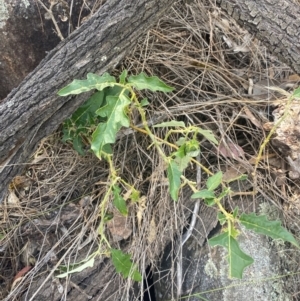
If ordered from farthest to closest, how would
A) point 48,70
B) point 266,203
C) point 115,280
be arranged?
point 266,203 < point 115,280 < point 48,70

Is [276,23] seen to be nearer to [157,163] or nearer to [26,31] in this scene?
[157,163]

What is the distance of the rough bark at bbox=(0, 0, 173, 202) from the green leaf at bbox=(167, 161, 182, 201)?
1.19ft

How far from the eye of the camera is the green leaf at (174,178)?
4.29ft

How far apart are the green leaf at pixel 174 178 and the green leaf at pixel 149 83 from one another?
20 centimetres

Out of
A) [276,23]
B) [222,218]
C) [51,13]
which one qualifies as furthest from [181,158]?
[51,13]

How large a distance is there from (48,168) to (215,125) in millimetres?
618

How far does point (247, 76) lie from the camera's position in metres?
1.85

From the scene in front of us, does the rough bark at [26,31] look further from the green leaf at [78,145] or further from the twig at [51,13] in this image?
the green leaf at [78,145]

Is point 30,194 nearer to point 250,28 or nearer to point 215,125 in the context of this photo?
point 215,125

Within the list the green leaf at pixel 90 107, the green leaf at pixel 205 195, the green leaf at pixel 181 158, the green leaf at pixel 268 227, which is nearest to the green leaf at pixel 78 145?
the green leaf at pixel 90 107

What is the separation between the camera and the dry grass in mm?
1621

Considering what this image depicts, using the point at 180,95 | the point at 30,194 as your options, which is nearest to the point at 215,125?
the point at 180,95

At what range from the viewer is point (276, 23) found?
4.69ft

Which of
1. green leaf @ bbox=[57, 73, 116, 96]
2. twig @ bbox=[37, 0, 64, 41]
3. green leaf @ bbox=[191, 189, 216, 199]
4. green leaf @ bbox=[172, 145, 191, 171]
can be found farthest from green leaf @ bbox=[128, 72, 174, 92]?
twig @ bbox=[37, 0, 64, 41]
